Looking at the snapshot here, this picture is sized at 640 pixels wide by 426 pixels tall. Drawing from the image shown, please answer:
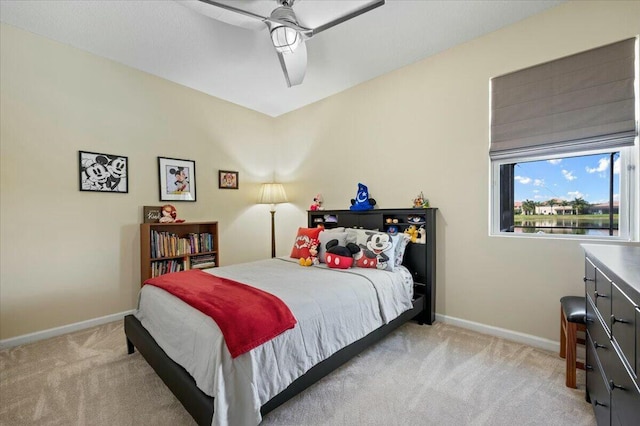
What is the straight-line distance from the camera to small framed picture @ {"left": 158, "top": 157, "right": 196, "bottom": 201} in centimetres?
328

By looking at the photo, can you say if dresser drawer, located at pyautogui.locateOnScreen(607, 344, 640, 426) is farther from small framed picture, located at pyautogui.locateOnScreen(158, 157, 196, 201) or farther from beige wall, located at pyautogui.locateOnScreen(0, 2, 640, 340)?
small framed picture, located at pyautogui.locateOnScreen(158, 157, 196, 201)

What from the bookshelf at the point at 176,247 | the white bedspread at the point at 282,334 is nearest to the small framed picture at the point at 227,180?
the bookshelf at the point at 176,247

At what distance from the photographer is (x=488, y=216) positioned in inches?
99.0

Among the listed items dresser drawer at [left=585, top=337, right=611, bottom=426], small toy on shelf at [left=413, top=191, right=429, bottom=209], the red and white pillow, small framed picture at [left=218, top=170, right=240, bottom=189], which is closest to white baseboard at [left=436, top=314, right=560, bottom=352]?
dresser drawer at [left=585, top=337, right=611, bottom=426]

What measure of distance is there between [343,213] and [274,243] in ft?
4.43

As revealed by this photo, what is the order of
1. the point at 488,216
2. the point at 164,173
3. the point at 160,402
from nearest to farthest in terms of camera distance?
1. the point at 160,402
2. the point at 488,216
3. the point at 164,173

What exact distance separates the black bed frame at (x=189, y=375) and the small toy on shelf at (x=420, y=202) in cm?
12

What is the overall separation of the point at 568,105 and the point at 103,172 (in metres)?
4.26

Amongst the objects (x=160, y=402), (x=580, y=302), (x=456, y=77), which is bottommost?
(x=160, y=402)

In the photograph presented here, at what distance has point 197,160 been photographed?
11.8 feet

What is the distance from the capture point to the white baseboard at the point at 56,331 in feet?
7.80

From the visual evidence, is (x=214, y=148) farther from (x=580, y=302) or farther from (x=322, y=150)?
(x=580, y=302)

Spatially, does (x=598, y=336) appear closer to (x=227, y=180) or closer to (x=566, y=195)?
(x=566, y=195)

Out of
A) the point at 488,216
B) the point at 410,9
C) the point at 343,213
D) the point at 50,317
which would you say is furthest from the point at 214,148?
the point at 488,216
